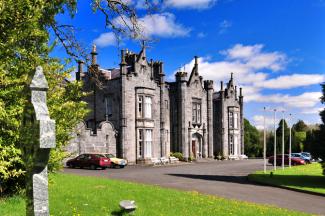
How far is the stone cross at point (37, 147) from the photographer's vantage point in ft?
16.4

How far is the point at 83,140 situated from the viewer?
37531 millimetres

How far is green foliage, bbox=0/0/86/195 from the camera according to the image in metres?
9.26

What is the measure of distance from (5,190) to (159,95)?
33501 mm

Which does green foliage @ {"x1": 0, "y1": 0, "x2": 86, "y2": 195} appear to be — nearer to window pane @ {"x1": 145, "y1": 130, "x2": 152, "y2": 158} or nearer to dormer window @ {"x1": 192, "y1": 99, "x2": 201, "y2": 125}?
window pane @ {"x1": 145, "y1": 130, "x2": 152, "y2": 158}

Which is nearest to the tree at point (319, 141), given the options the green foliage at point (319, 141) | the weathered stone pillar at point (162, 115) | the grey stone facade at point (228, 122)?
the green foliage at point (319, 141)

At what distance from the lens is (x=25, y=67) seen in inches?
439

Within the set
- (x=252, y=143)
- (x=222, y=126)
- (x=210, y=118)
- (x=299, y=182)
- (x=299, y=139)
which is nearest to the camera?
(x=299, y=182)

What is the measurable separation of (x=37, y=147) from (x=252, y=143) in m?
80.0

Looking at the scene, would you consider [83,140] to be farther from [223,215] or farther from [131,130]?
[223,215]

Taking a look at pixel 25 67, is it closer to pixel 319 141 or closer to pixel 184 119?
pixel 319 141

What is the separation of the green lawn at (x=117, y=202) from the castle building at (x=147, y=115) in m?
19.1

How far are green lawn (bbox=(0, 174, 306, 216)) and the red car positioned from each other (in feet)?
54.1

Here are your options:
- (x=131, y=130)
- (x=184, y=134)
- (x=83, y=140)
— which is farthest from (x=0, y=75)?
(x=184, y=134)

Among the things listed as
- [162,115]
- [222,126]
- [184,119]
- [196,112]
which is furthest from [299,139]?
[162,115]
